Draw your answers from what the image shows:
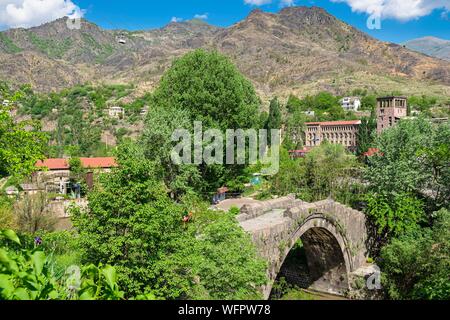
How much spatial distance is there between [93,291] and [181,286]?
632 centimetres

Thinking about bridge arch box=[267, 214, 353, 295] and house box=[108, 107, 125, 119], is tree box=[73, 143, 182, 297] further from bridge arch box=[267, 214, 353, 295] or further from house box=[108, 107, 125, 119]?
house box=[108, 107, 125, 119]

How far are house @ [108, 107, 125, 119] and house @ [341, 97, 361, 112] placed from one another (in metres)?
53.1

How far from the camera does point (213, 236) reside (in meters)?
10.3

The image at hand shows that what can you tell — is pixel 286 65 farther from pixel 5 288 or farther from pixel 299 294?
pixel 5 288

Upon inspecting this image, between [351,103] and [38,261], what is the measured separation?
350 ft

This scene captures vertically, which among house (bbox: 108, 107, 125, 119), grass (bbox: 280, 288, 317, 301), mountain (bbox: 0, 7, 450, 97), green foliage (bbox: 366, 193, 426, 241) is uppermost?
mountain (bbox: 0, 7, 450, 97)

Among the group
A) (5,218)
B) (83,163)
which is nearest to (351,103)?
(83,163)

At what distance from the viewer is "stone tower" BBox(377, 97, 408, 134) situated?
59.1 m

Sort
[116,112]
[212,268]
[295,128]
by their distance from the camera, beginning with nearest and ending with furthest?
[212,268] → [295,128] → [116,112]

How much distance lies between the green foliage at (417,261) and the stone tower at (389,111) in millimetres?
42546

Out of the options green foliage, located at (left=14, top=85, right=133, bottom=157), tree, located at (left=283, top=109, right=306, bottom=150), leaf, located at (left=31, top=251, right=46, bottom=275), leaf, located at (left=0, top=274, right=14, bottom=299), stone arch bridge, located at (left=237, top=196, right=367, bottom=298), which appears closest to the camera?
leaf, located at (left=0, top=274, right=14, bottom=299)

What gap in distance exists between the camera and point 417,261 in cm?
1720

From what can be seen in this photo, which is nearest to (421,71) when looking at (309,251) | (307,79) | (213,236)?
(307,79)

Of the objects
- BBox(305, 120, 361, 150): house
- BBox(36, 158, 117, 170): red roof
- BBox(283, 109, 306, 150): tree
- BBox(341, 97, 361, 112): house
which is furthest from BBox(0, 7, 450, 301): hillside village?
BBox(341, 97, 361, 112): house
